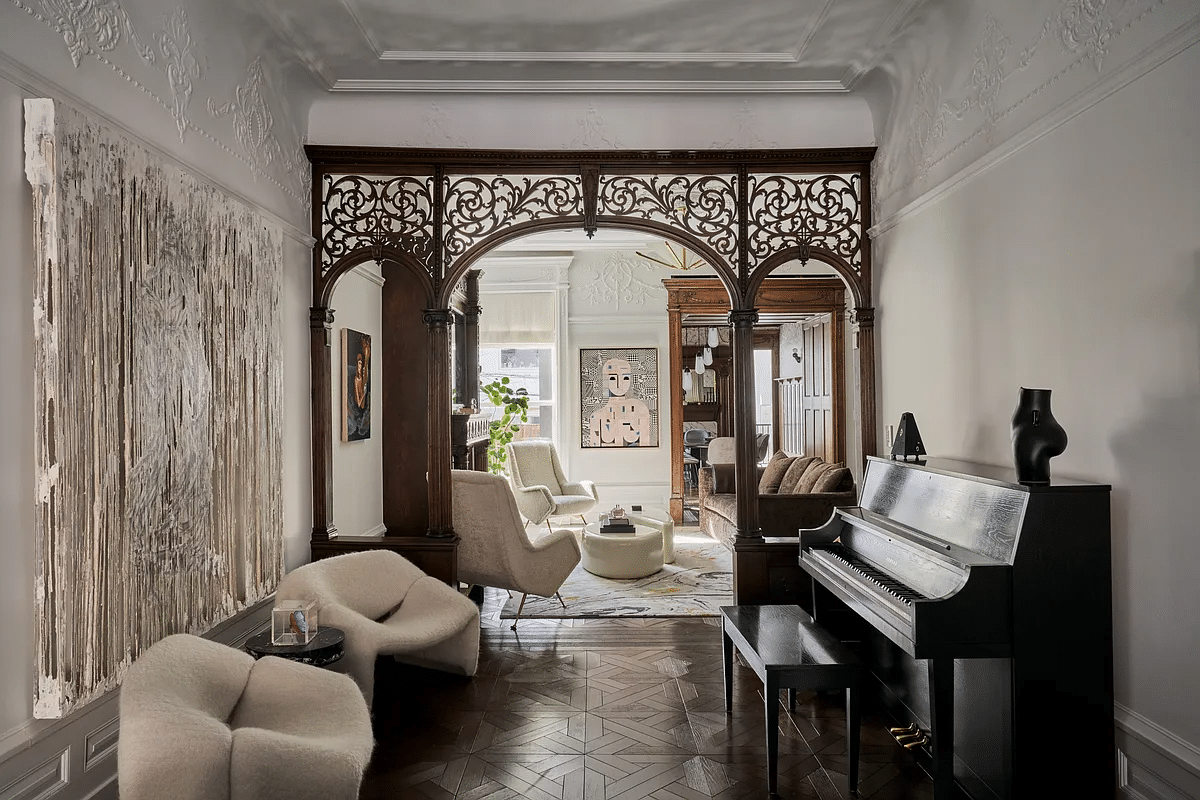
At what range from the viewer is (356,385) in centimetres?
552

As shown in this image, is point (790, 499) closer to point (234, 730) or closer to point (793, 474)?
point (793, 474)

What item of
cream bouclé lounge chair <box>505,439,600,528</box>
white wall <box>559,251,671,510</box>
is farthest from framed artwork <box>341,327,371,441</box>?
white wall <box>559,251,671,510</box>

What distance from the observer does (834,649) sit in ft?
10.1

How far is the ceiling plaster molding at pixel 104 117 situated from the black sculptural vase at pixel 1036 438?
10.8 feet

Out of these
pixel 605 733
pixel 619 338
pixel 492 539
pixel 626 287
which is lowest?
pixel 605 733

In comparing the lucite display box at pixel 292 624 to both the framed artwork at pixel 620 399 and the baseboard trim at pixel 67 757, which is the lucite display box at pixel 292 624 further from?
the framed artwork at pixel 620 399

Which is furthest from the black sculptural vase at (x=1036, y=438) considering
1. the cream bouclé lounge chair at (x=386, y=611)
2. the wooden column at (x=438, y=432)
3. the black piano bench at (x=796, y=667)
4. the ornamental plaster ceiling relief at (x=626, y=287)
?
the ornamental plaster ceiling relief at (x=626, y=287)

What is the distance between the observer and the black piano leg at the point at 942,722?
100 inches

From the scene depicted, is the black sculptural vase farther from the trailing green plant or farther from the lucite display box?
the trailing green plant

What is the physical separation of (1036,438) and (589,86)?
3.18 m

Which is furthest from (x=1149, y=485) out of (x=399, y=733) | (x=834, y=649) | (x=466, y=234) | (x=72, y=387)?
(x=466, y=234)

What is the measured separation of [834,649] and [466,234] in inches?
127

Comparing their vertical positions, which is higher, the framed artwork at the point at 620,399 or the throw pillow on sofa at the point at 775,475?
the framed artwork at the point at 620,399

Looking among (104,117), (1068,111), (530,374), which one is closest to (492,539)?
(104,117)
